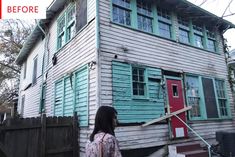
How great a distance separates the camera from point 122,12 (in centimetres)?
768

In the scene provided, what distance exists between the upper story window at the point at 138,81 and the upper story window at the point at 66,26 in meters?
3.17

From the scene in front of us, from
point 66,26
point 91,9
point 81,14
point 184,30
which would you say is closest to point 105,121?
point 91,9

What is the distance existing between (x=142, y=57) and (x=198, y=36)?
4490mm

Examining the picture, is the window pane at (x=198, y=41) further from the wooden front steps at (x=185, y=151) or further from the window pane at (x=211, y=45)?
the wooden front steps at (x=185, y=151)

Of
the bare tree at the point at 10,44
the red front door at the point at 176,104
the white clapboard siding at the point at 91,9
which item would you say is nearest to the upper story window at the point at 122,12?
the white clapboard siding at the point at 91,9

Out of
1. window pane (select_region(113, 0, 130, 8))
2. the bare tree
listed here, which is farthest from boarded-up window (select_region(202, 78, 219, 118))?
the bare tree

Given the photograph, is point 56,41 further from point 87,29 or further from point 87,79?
point 87,79

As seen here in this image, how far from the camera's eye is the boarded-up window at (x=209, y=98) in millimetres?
9344

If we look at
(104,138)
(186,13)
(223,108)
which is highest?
(186,13)

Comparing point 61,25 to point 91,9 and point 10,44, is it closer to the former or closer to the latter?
point 91,9

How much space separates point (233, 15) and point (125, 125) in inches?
165

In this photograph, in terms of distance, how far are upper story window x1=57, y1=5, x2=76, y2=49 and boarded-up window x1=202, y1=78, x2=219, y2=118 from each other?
247 inches

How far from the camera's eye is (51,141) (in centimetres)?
625

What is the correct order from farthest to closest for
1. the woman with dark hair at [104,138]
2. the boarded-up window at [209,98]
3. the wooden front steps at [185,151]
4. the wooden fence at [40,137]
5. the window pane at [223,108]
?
the window pane at [223,108], the boarded-up window at [209,98], the wooden front steps at [185,151], the wooden fence at [40,137], the woman with dark hair at [104,138]
